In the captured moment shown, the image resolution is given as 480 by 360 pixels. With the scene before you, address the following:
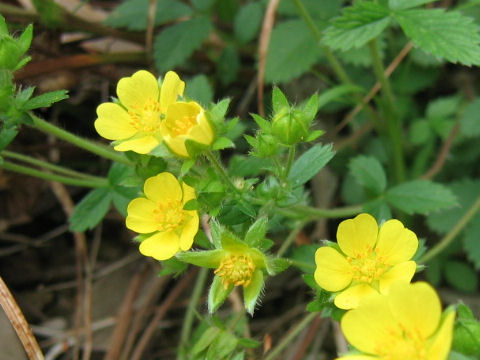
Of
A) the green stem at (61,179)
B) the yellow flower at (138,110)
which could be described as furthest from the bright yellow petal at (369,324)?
the green stem at (61,179)

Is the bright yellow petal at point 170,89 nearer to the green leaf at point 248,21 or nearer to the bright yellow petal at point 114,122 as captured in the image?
the bright yellow petal at point 114,122

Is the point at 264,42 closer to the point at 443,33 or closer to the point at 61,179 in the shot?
the point at 443,33

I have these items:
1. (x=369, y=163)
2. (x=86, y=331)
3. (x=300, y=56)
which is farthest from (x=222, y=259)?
(x=300, y=56)

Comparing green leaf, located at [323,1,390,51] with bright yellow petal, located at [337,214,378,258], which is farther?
green leaf, located at [323,1,390,51]

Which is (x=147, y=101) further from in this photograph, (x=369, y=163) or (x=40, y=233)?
(x=40, y=233)

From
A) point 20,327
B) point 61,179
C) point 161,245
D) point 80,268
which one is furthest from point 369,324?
point 80,268

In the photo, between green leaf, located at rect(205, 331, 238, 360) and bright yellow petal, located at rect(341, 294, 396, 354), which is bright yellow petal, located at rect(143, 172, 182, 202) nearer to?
green leaf, located at rect(205, 331, 238, 360)

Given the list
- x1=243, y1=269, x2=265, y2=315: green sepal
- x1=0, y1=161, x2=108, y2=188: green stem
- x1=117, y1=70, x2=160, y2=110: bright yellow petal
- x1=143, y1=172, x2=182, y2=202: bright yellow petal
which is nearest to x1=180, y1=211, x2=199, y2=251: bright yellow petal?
x1=143, y1=172, x2=182, y2=202: bright yellow petal
